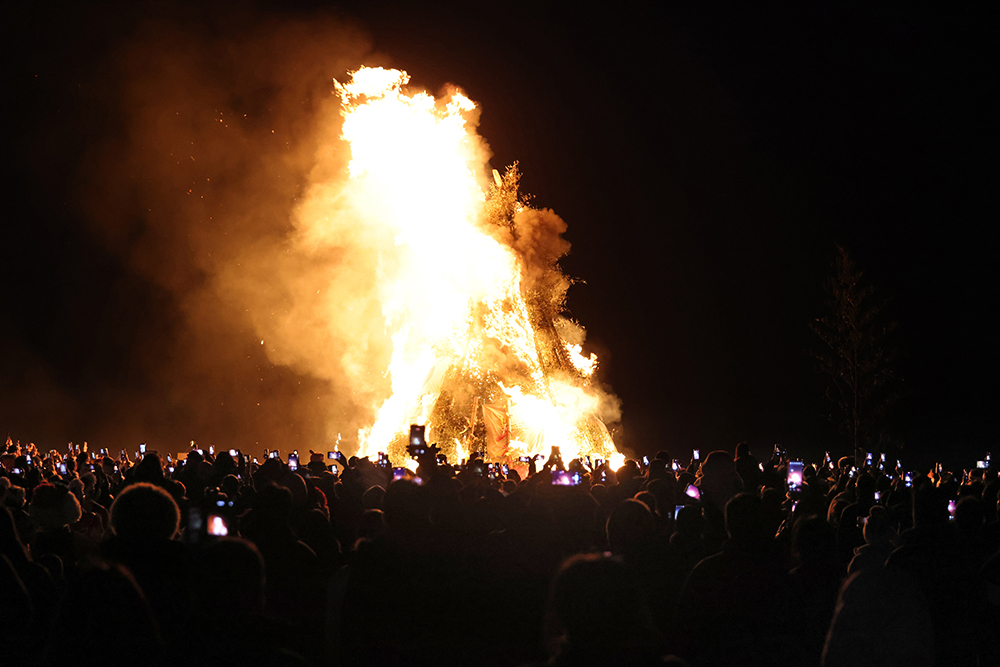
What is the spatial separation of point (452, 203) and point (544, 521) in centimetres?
2129

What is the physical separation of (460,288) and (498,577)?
75.9 ft

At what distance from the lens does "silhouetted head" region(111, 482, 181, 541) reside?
4406 millimetres

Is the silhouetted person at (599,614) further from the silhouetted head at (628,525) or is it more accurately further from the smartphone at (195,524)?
the silhouetted head at (628,525)

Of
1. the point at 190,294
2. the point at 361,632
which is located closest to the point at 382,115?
the point at 190,294

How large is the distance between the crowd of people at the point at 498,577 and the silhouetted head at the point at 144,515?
0.03ft

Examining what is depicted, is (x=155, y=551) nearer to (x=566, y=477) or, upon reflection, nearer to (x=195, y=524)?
(x=195, y=524)

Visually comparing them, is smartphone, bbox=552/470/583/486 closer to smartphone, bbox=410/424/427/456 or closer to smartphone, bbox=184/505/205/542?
smartphone, bbox=410/424/427/456

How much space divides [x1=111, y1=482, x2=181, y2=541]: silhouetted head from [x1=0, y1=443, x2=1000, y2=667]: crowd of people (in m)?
0.01

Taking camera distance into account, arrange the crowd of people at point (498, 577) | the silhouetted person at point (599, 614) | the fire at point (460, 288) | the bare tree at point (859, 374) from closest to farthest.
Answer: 1. the silhouetted person at point (599, 614)
2. the crowd of people at point (498, 577)
3. the fire at point (460, 288)
4. the bare tree at point (859, 374)

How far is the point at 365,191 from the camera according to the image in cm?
3134

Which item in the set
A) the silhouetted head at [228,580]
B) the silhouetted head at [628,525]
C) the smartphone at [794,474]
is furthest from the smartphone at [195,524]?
the smartphone at [794,474]

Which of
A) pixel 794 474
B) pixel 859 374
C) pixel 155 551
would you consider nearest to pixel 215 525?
pixel 155 551

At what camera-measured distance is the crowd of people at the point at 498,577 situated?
3.53 metres

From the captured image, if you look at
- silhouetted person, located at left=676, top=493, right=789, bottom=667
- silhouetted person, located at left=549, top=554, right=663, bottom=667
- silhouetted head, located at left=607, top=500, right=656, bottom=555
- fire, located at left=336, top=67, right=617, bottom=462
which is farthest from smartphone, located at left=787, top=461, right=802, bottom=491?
fire, located at left=336, top=67, right=617, bottom=462
